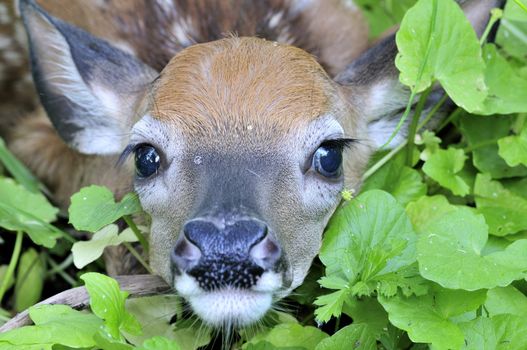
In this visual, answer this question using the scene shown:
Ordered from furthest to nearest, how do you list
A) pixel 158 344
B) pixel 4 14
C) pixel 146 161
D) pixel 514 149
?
1. pixel 4 14
2. pixel 514 149
3. pixel 146 161
4. pixel 158 344

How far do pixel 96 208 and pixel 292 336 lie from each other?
899 mm

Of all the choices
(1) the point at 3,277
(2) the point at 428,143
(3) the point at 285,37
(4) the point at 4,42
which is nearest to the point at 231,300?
(2) the point at 428,143

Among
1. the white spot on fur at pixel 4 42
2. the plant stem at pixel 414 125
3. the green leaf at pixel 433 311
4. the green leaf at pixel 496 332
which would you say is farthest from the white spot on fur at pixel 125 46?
the green leaf at pixel 496 332

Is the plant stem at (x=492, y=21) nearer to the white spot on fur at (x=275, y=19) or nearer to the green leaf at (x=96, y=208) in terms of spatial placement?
the white spot on fur at (x=275, y=19)

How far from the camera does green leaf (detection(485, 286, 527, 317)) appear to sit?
303 cm

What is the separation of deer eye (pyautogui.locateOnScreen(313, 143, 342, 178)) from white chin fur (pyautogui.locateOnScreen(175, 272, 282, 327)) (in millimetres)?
607

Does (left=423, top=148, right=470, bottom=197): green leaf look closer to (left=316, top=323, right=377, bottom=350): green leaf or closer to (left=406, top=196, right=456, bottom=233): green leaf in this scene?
(left=406, top=196, right=456, bottom=233): green leaf

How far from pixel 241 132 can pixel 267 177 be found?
21cm

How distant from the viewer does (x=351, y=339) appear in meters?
2.86

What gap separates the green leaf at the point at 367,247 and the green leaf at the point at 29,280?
160cm

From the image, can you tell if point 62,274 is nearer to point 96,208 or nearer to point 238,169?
point 96,208

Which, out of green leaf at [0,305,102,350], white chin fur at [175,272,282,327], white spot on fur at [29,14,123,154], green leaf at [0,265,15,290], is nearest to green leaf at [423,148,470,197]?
white chin fur at [175,272,282,327]

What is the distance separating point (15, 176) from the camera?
4.60 m

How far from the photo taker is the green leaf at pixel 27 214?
362 cm
